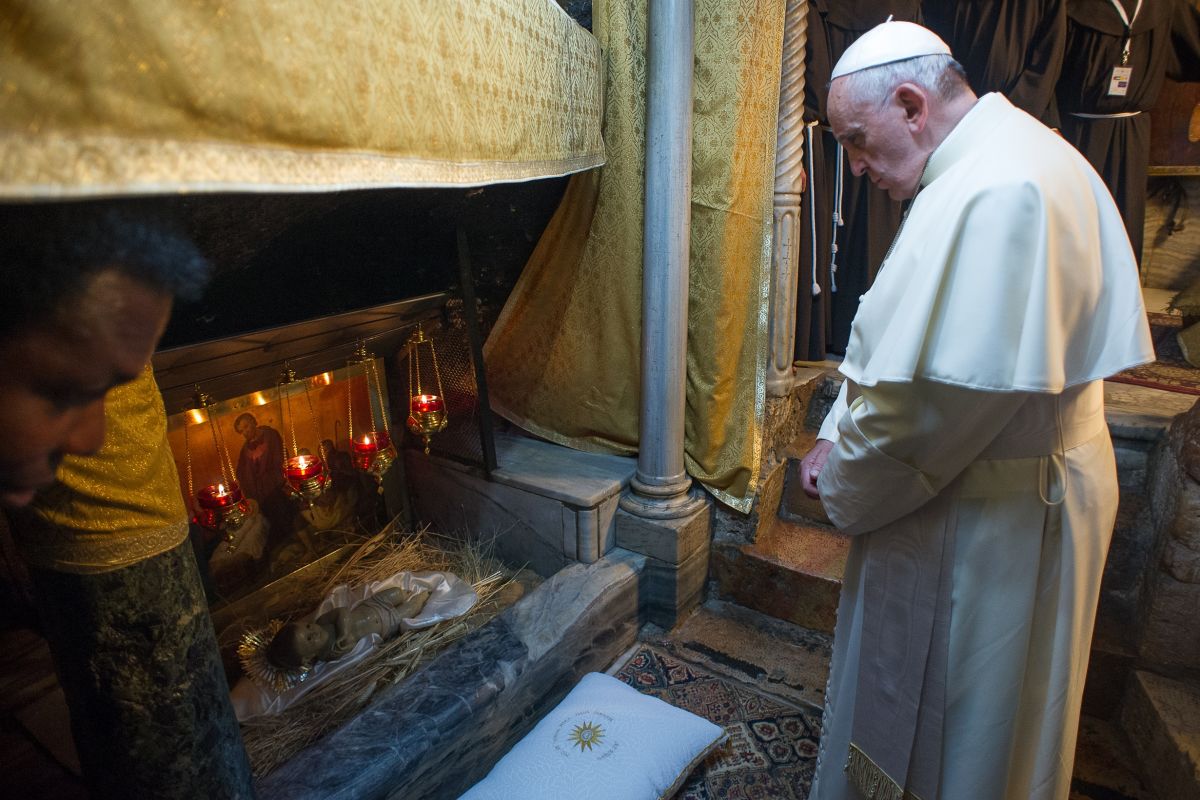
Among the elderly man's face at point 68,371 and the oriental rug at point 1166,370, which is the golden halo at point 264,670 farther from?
the oriental rug at point 1166,370

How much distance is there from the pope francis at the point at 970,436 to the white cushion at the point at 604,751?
1.71 feet

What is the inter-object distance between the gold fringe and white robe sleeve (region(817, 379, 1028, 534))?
0.60 meters

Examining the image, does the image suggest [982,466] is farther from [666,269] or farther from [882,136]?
[666,269]

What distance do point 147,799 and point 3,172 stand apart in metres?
1.25

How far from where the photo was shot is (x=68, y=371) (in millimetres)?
530

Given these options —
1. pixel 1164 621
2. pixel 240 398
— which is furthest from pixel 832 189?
pixel 240 398

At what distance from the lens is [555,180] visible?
2.80 metres

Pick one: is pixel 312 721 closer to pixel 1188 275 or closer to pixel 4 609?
pixel 4 609

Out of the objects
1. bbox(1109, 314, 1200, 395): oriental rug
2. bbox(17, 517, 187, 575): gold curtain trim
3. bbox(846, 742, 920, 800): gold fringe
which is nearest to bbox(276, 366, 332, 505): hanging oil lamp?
bbox(17, 517, 187, 575): gold curtain trim

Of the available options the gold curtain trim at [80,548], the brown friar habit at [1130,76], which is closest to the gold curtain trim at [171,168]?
the gold curtain trim at [80,548]

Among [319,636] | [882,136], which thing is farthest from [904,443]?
[319,636]

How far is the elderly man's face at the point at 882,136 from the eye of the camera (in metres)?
1.51

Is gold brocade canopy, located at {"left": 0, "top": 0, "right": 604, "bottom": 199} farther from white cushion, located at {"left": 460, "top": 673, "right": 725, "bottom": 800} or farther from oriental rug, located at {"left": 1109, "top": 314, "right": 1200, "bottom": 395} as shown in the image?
oriental rug, located at {"left": 1109, "top": 314, "right": 1200, "bottom": 395}

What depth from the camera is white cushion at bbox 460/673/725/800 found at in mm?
1870
